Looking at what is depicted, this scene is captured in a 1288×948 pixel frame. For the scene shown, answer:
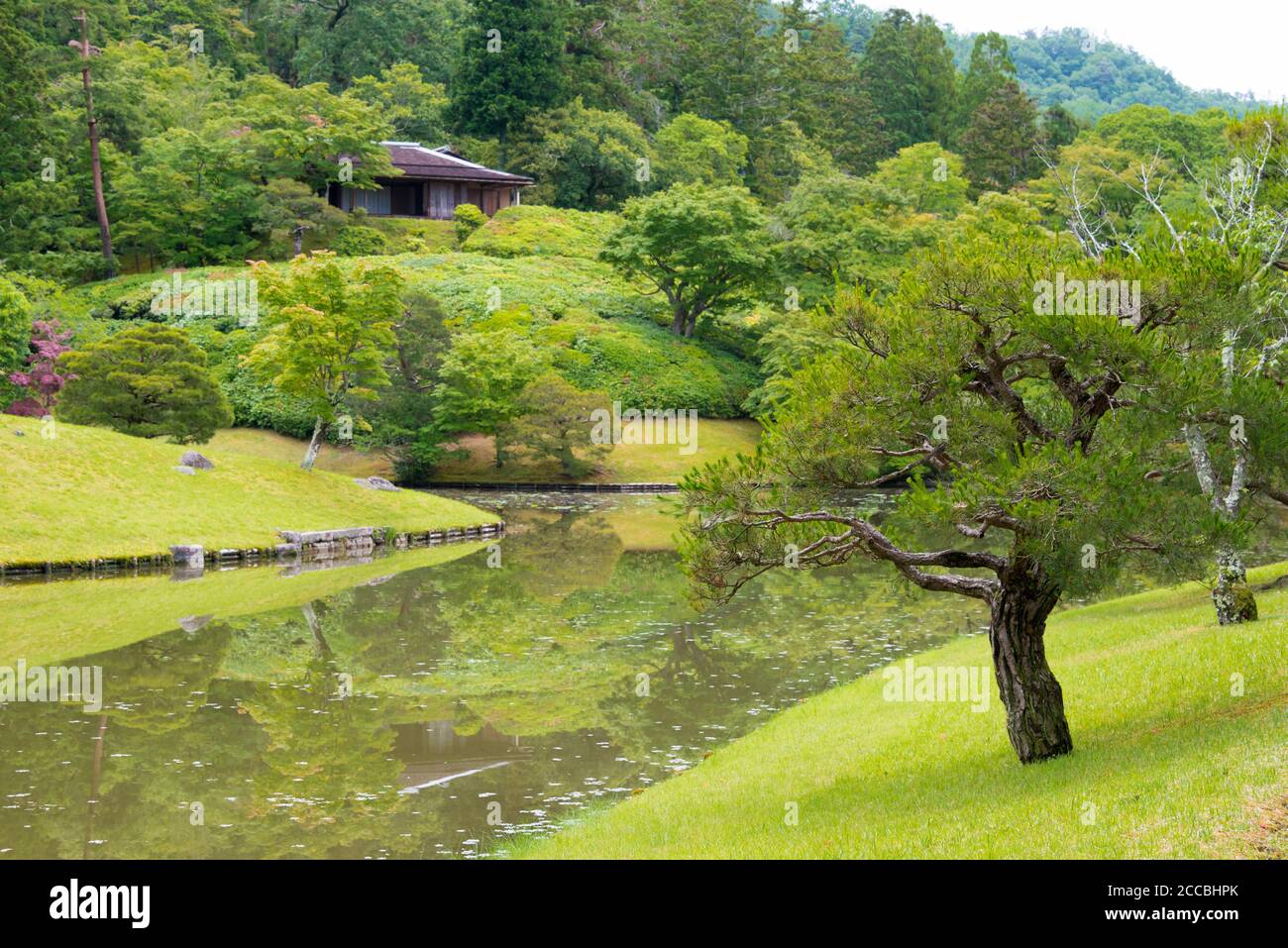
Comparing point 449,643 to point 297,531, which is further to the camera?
point 297,531

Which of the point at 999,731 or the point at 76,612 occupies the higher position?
the point at 999,731

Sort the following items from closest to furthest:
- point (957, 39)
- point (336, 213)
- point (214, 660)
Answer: point (214, 660), point (336, 213), point (957, 39)

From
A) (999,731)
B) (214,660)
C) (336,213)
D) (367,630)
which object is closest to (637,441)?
(336,213)

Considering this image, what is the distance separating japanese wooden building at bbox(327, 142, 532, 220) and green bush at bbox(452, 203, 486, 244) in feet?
5.67

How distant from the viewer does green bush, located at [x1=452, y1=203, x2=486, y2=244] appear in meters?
60.2

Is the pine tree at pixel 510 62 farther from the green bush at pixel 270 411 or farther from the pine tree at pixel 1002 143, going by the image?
the green bush at pixel 270 411

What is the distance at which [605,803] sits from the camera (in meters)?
11.5

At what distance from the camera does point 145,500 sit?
27.2 metres

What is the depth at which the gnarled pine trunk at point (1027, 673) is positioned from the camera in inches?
392

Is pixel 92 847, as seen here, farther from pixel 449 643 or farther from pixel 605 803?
pixel 449 643

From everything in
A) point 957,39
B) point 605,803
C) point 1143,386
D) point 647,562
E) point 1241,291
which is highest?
point 957,39

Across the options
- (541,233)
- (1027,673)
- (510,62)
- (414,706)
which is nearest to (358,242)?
(541,233)

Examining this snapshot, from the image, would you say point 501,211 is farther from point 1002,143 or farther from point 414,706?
point 414,706

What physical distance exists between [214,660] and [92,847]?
26.4 feet
